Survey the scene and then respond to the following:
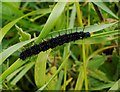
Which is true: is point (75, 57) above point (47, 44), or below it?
below

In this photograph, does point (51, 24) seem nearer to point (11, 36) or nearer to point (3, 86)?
point (3, 86)

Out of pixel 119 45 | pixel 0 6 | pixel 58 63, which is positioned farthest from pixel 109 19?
pixel 0 6

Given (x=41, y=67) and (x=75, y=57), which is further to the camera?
(x=75, y=57)

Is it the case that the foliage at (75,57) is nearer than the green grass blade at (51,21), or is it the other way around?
the green grass blade at (51,21)

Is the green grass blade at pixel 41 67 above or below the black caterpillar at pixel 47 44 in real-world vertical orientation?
below

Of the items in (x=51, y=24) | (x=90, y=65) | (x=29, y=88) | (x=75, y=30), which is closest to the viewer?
(x=51, y=24)

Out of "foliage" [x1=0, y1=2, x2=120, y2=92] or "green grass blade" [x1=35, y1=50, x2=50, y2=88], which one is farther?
"foliage" [x1=0, y1=2, x2=120, y2=92]

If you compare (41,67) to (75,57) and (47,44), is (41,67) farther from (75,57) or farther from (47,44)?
(75,57)

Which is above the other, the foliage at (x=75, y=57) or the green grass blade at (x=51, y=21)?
the green grass blade at (x=51, y=21)

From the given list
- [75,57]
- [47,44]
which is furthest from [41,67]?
[75,57]

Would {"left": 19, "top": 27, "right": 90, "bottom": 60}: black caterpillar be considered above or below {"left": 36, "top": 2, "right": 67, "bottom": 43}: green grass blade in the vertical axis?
below

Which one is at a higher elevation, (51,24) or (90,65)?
(51,24)
